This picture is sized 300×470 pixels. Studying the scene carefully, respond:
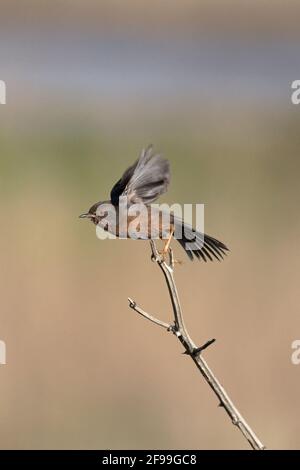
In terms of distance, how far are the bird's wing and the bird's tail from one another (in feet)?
0.62

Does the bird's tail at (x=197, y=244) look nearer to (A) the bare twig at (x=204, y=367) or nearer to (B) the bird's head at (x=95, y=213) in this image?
(B) the bird's head at (x=95, y=213)

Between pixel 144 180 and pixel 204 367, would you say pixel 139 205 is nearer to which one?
pixel 144 180

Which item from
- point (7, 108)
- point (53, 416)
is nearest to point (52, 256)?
point (53, 416)

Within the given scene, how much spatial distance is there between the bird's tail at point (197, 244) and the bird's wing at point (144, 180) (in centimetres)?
19

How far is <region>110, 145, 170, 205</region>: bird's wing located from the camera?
3115 millimetres

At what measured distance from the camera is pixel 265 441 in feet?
19.0

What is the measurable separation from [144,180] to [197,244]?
32cm

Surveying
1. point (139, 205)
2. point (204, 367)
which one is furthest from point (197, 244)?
point (204, 367)

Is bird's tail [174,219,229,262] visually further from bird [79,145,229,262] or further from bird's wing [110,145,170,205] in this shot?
bird's wing [110,145,170,205]

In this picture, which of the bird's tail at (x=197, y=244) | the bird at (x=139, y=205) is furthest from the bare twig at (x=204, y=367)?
the bird's tail at (x=197, y=244)

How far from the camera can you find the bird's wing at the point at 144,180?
10.2 ft

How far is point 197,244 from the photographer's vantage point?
132 inches

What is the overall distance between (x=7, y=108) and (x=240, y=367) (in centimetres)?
445

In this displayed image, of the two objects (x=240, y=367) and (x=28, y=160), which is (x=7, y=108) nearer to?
(x=28, y=160)
